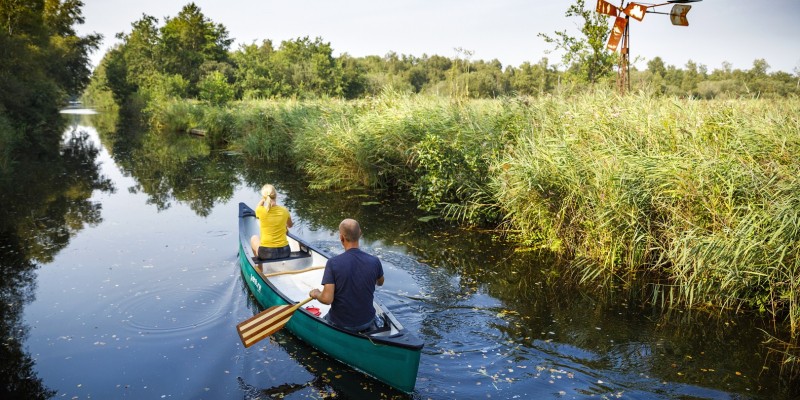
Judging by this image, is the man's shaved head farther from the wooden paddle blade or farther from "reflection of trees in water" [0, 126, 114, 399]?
"reflection of trees in water" [0, 126, 114, 399]

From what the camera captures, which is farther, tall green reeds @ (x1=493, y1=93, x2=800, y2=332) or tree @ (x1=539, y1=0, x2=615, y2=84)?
tree @ (x1=539, y1=0, x2=615, y2=84)

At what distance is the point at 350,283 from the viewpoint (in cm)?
514

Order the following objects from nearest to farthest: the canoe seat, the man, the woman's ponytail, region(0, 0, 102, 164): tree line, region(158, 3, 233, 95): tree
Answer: the man, the woman's ponytail, the canoe seat, region(0, 0, 102, 164): tree line, region(158, 3, 233, 95): tree

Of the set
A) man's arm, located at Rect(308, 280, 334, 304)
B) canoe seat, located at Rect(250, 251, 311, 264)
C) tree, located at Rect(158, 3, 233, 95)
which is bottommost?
canoe seat, located at Rect(250, 251, 311, 264)

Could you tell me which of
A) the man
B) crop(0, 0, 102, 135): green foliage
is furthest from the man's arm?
crop(0, 0, 102, 135): green foliage

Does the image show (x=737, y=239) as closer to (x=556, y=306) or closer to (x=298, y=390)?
(x=556, y=306)

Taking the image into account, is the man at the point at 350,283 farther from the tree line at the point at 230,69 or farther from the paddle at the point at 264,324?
the tree line at the point at 230,69

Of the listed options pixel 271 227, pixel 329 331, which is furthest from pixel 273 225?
pixel 329 331

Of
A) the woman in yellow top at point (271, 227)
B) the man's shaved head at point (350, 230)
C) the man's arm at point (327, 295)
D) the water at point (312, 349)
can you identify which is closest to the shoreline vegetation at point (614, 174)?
the water at point (312, 349)

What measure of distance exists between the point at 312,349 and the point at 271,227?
2.23m

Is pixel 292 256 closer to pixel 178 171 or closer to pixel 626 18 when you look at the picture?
pixel 626 18

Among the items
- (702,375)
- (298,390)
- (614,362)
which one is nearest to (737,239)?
(702,375)

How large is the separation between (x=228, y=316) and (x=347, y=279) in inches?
105

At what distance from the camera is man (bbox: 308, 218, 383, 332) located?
5.06 metres
